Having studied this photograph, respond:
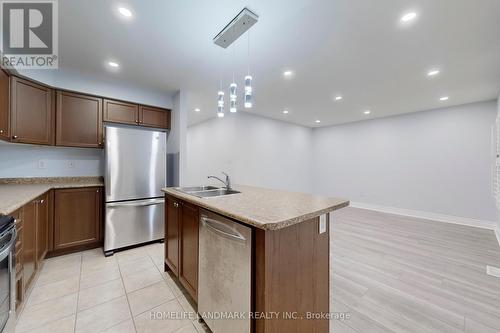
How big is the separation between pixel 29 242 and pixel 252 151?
4.28 metres

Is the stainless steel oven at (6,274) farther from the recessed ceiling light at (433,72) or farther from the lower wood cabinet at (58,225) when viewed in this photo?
the recessed ceiling light at (433,72)

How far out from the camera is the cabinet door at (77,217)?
2617 mm

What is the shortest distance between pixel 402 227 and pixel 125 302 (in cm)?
469

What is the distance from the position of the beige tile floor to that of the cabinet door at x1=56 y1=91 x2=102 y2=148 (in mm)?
1588

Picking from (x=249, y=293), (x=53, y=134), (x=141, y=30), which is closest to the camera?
(x=249, y=293)

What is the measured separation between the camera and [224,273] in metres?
1.30

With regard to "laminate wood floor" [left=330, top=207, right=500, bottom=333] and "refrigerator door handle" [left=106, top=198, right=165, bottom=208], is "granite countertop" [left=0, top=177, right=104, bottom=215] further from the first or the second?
"laminate wood floor" [left=330, top=207, right=500, bottom=333]

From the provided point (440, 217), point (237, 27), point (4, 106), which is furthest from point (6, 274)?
point (440, 217)

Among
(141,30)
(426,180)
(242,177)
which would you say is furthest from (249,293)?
(426,180)

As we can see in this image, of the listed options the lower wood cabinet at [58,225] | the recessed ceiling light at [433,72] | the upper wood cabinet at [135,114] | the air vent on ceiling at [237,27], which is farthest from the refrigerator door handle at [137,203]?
the recessed ceiling light at [433,72]

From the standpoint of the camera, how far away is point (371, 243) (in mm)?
3156

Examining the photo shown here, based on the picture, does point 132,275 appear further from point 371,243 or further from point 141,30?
point 371,243

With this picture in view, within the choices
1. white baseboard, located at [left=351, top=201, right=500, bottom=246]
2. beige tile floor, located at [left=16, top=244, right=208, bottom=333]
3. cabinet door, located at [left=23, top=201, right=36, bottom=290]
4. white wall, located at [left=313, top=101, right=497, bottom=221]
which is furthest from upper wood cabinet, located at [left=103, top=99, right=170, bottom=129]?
white baseboard, located at [left=351, top=201, right=500, bottom=246]

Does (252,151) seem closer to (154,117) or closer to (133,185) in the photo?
(154,117)
